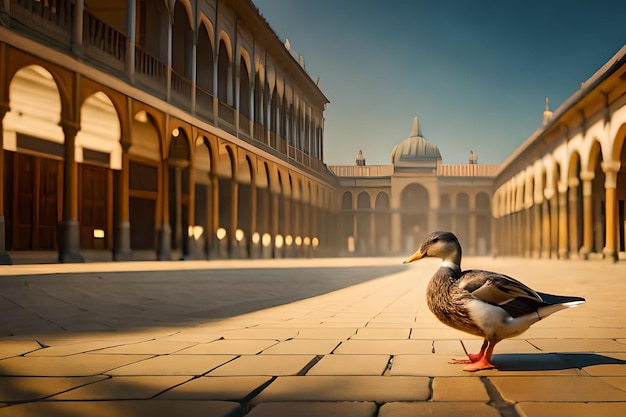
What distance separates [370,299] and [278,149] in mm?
21591

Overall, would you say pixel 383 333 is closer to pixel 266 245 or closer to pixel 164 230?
pixel 164 230

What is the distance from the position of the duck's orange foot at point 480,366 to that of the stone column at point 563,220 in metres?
24.3

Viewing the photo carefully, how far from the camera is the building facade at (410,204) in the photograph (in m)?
52.3

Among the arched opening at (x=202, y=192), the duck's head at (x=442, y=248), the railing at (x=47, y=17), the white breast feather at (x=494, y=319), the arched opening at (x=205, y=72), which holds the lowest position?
the white breast feather at (x=494, y=319)

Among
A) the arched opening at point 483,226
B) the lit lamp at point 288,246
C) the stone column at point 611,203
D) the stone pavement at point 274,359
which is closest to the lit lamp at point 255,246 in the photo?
the lit lamp at point 288,246

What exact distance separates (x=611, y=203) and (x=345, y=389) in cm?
1927

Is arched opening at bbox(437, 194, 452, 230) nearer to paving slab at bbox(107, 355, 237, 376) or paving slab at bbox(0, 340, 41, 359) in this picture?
paving slab at bbox(0, 340, 41, 359)

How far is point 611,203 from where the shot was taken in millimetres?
20109

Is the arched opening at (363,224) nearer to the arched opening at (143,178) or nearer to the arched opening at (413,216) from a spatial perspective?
the arched opening at (413,216)

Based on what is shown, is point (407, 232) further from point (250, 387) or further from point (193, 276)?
point (250, 387)

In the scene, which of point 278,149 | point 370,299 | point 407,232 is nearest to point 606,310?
point 370,299

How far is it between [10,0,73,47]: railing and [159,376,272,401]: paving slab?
32.9ft

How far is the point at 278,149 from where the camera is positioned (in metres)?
29.9

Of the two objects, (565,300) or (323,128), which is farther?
(323,128)
